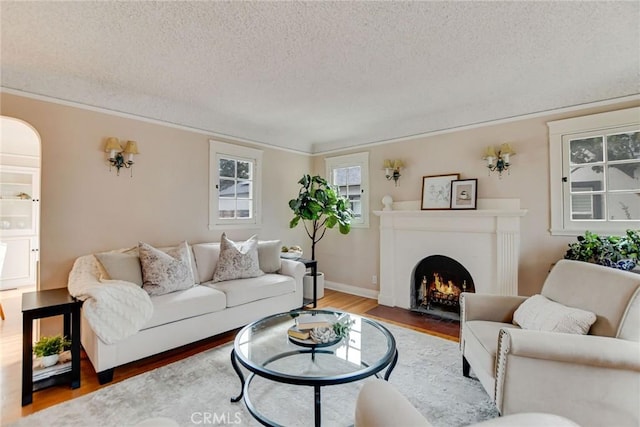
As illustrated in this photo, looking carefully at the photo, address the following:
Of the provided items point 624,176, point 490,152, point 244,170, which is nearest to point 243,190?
point 244,170

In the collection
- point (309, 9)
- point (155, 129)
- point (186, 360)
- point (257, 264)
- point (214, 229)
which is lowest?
point (186, 360)

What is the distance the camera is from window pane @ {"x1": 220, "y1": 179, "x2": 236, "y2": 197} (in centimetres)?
411

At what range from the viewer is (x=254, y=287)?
325 cm

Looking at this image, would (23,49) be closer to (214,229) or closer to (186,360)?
(214,229)

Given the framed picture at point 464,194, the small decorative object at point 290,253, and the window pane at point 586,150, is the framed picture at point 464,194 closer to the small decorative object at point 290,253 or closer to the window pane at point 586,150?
the window pane at point 586,150

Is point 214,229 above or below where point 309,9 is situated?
below

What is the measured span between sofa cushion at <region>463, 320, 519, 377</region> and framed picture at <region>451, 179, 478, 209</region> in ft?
5.65

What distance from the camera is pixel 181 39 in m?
2.14

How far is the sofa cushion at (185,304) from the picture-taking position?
2537mm

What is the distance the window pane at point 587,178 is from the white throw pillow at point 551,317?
1.62 metres

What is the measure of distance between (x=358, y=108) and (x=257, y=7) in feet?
6.50

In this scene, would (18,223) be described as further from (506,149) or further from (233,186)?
(506,149)

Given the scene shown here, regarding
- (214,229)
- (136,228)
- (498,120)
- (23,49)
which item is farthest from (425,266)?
(23,49)

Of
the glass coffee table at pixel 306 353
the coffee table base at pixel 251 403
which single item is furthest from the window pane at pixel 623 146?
the coffee table base at pixel 251 403
